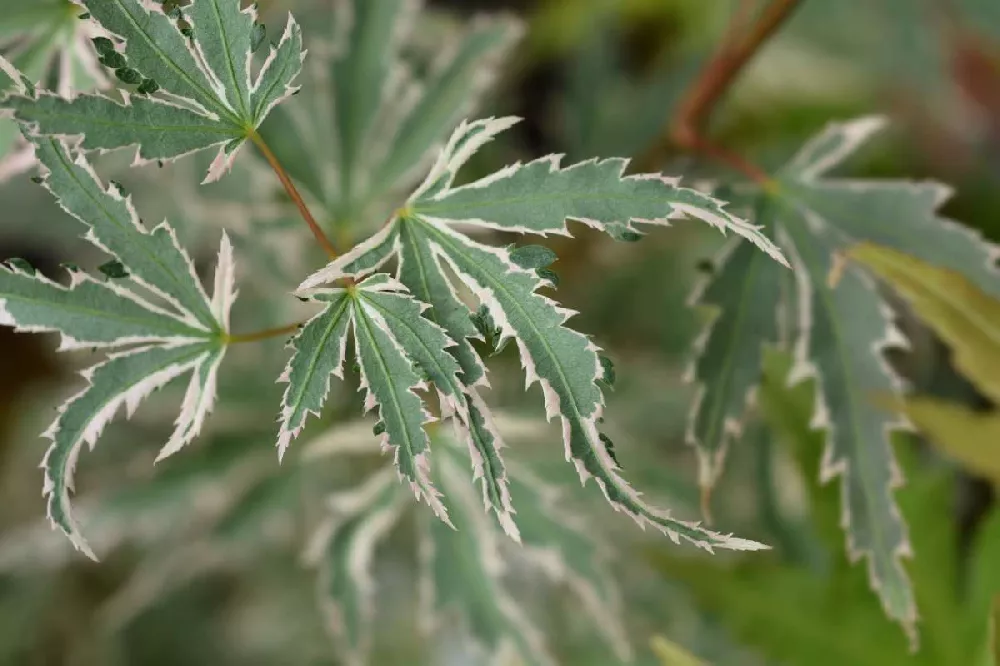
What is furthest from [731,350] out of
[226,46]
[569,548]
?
[226,46]

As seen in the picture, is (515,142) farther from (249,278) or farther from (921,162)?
(921,162)

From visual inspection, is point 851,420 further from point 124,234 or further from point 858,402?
point 124,234

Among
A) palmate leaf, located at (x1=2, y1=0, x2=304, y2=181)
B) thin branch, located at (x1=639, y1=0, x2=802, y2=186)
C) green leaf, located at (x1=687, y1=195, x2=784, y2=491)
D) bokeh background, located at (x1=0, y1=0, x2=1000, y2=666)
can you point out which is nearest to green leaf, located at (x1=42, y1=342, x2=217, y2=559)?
palmate leaf, located at (x1=2, y1=0, x2=304, y2=181)

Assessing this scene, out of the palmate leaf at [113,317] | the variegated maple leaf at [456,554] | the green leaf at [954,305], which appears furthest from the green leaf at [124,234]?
Answer: the green leaf at [954,305]

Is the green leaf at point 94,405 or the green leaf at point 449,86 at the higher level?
the green leaf at point 449,86

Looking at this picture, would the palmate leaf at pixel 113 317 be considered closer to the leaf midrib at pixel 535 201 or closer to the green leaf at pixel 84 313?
the green leaf at pixel 84 313

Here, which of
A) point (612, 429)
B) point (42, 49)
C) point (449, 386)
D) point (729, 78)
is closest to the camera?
point (449, 386)

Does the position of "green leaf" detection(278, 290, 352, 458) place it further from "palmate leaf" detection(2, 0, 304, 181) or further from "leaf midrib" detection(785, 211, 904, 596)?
"leaf midrib" detection(785, 211, 904, 596)
